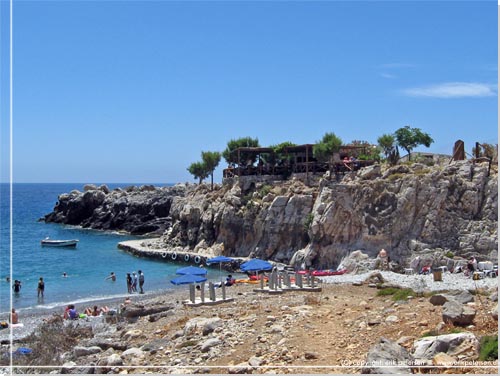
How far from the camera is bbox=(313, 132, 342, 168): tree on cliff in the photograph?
58.0 metres

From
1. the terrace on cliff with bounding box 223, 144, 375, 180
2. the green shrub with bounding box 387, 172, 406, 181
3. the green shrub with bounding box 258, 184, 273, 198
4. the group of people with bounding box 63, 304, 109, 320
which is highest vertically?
the terrace on cliff with bounding box 223, 144, 375, 180

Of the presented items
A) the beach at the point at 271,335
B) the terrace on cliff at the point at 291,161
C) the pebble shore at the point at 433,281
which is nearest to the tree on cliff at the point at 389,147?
the terrace on cliff at the point at 291,161

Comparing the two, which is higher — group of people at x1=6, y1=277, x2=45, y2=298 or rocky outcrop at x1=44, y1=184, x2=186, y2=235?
rocky outcrop at x1=44, y1=184, x2=186, y2=235

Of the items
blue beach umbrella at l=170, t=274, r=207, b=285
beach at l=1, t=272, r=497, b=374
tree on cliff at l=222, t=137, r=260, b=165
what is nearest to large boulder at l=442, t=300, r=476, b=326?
beach at l=1, t=272, r=497, b=374

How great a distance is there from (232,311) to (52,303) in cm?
1939

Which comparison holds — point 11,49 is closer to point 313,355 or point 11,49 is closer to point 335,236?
point 313,355

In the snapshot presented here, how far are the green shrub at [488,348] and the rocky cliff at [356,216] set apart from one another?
29353 mm

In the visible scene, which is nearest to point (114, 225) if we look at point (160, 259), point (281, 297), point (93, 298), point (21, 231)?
point (21, 231)

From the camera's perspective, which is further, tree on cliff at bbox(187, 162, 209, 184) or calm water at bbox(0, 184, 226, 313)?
tree on cliff at bbox(187, 162, 209, 184)

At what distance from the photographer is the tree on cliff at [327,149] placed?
58050 mm

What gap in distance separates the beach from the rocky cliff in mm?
18791

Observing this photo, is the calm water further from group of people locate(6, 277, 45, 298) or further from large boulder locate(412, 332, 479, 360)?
large boulder locate(412, 332, 479, 360)

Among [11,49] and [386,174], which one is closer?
[11,49]

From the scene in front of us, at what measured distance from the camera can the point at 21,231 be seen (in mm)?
98562
